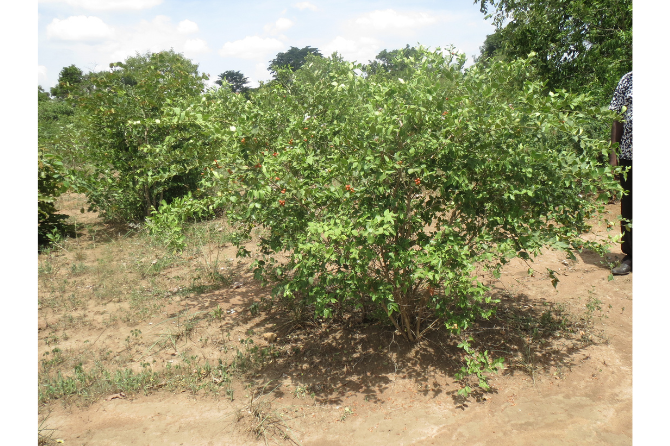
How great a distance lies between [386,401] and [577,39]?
6.90 metres

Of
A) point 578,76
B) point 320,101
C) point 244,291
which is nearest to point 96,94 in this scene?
point 244,291

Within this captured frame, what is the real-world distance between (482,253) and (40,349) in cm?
323

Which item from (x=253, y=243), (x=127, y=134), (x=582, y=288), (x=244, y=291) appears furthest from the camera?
(x=127, y=134)

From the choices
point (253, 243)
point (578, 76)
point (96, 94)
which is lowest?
point (253, 243)

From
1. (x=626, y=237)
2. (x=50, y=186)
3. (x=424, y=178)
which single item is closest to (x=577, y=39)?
(x=626, y=237)

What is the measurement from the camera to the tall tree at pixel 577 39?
6.61 meters

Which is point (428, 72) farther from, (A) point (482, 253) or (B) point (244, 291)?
(B) point (244, 291)

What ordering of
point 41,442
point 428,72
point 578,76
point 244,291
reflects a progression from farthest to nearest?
1. point 578,76
2. point 244,291
3. point 428,72
4. point 41,442

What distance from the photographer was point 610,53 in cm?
695

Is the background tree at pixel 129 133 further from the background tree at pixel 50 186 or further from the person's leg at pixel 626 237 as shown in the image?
the person's leg at pixel 626 237

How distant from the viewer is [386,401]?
2.86 m

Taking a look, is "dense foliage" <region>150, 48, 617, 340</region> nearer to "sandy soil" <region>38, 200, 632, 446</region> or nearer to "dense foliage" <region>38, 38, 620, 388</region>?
"dense foliage" <region>38, 38, 620, 388</region>

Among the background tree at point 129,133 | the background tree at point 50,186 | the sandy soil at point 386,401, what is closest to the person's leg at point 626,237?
the sandy soil at point 386,401

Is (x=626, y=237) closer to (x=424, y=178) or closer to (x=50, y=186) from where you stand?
(x=424, y=178)
